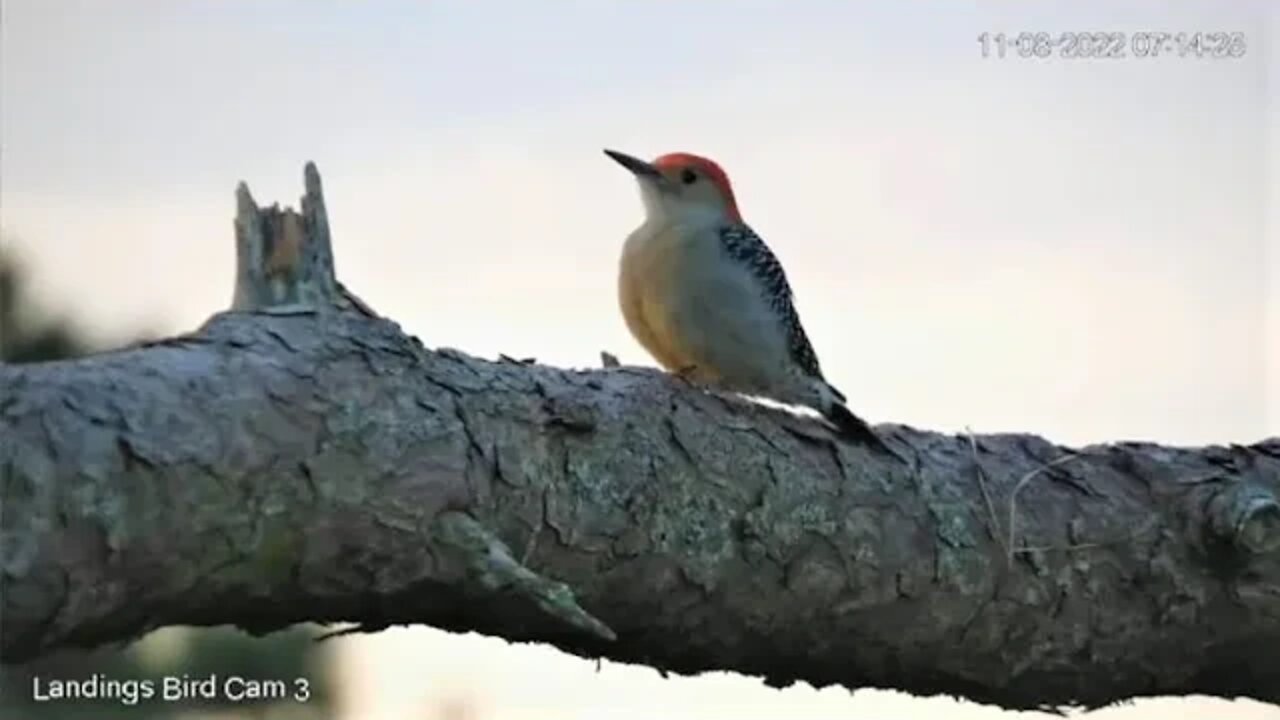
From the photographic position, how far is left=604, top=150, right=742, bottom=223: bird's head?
2.20m

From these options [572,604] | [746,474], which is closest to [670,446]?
[746,474]

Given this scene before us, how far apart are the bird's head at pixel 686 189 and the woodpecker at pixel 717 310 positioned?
2 centimetres

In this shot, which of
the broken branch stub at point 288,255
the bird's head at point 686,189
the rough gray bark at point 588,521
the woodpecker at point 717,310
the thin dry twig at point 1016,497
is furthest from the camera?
the bird's head at point 686,189

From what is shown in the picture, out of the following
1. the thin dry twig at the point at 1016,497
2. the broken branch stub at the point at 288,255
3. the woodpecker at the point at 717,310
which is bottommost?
the thin dry twig at the point at 1016,497

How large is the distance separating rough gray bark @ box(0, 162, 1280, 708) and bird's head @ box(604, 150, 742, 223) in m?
0.46

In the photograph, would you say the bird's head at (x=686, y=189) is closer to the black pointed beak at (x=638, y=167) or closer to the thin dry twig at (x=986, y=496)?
the black pointed beak at (x=638, y=167)

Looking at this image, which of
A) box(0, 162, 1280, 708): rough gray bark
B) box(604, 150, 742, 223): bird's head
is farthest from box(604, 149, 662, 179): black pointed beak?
box(0, 162, 1280, 708): rough gray bark

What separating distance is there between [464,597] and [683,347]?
596mm

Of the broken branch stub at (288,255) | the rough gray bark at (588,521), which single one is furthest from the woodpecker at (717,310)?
the broken branch stub at (288,255)

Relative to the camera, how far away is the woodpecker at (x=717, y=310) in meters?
2.02

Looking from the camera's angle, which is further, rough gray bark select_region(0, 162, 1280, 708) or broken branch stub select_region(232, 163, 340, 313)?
broken branch stub select_region(232, 163, 340, 313)

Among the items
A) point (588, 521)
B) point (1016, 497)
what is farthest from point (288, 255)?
point (1016, 497)

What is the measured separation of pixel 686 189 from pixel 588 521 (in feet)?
2.34

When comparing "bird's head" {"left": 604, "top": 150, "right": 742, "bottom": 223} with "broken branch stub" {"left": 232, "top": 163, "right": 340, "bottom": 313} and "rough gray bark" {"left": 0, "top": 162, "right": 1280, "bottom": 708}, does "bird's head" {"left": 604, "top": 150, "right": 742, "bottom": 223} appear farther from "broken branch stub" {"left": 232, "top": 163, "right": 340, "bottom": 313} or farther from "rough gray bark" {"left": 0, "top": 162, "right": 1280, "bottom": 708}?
"broken branch stub" {"left": 232, "top": 163, "right": 340, "bottom": 313}
